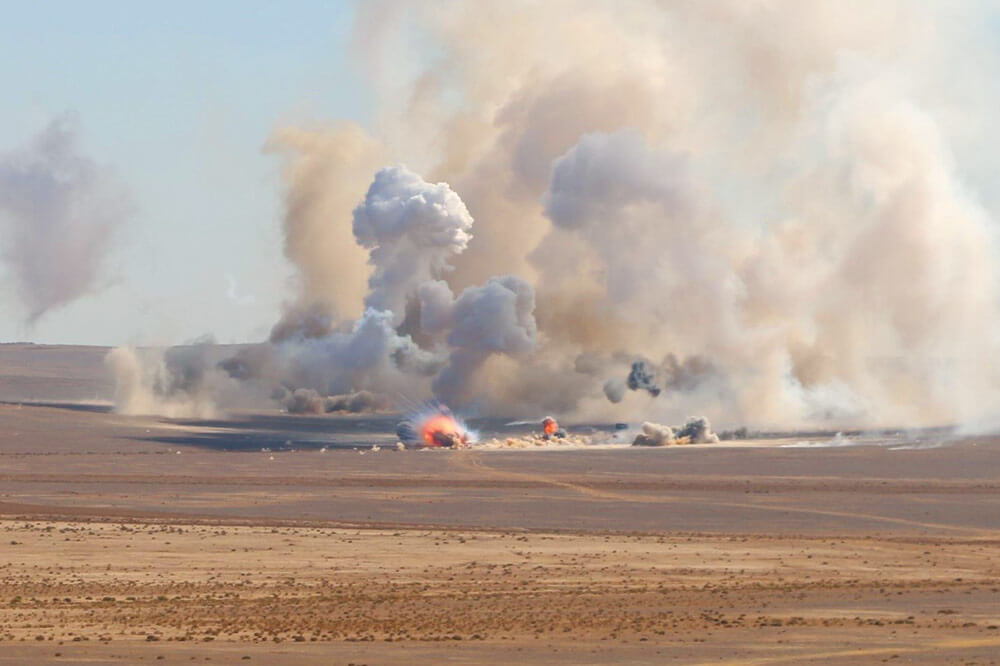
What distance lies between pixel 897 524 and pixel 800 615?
25.1m

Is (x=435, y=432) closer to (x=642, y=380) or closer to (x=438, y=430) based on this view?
(x=438, y=430)

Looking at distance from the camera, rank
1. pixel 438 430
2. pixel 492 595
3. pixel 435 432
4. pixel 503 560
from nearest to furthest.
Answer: pixel 492 595 < pixel 503 560 < pixel 435 432 < pixel 438 430

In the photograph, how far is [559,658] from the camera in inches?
1491

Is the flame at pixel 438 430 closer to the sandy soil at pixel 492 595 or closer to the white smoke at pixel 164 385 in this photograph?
the white smoke at pixel 164 385

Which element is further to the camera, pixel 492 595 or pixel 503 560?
pixel 503 560

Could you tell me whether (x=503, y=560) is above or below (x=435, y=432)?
below

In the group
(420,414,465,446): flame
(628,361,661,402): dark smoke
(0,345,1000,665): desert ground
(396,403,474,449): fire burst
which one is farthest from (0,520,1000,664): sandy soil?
(628,361,661,402): dark smoke

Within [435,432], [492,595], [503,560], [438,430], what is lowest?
[492,595]

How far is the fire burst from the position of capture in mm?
125500

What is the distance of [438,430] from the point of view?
414 ft

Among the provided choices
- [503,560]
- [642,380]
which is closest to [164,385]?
[642,380]

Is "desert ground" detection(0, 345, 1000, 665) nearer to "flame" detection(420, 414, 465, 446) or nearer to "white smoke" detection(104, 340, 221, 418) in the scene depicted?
"flame" detection(420, 414, 465, 446)

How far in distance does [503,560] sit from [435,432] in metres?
70.6

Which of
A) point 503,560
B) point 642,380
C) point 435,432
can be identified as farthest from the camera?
point 642,380
